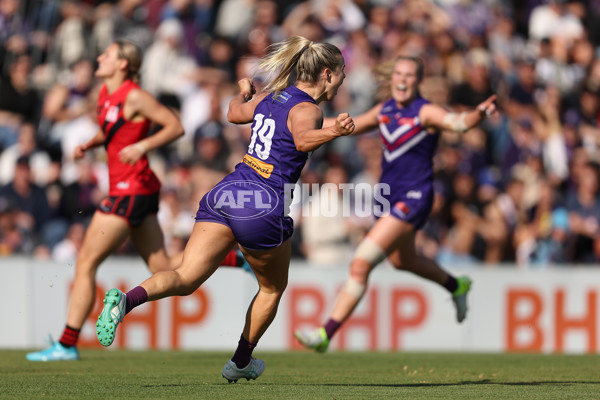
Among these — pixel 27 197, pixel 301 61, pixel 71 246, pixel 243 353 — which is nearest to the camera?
pixel 301 61

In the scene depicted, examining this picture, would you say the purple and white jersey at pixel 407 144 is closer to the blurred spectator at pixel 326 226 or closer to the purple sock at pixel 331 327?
the purple sock at pixel 331 327

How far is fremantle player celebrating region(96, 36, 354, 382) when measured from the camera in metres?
6.92

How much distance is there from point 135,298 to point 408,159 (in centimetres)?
410

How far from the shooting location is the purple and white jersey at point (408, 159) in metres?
10.2

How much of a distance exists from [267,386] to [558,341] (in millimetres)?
6930

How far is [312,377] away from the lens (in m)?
8.63

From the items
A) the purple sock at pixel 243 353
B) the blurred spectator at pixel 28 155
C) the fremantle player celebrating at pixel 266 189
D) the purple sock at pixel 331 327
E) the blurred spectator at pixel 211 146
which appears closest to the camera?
the fremantle player celebrating at pixel 266 189

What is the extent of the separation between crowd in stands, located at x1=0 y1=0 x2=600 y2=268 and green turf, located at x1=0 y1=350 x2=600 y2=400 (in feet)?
12.4

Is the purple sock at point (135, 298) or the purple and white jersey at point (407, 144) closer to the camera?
the purple sock at point (135, 298)

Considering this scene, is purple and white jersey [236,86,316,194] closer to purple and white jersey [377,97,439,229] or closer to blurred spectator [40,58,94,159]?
purple and white jersey [377,97,439,229]

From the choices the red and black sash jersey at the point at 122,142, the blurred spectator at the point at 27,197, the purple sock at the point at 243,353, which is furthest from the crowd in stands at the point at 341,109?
the purple sock at the point at 243,353

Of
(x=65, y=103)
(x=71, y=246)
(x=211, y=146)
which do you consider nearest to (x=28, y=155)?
(x=65, y=103)

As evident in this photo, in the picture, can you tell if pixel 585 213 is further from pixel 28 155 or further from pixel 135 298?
pixel 135 298

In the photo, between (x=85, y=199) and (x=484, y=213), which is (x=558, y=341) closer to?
(x=484, y=213)
